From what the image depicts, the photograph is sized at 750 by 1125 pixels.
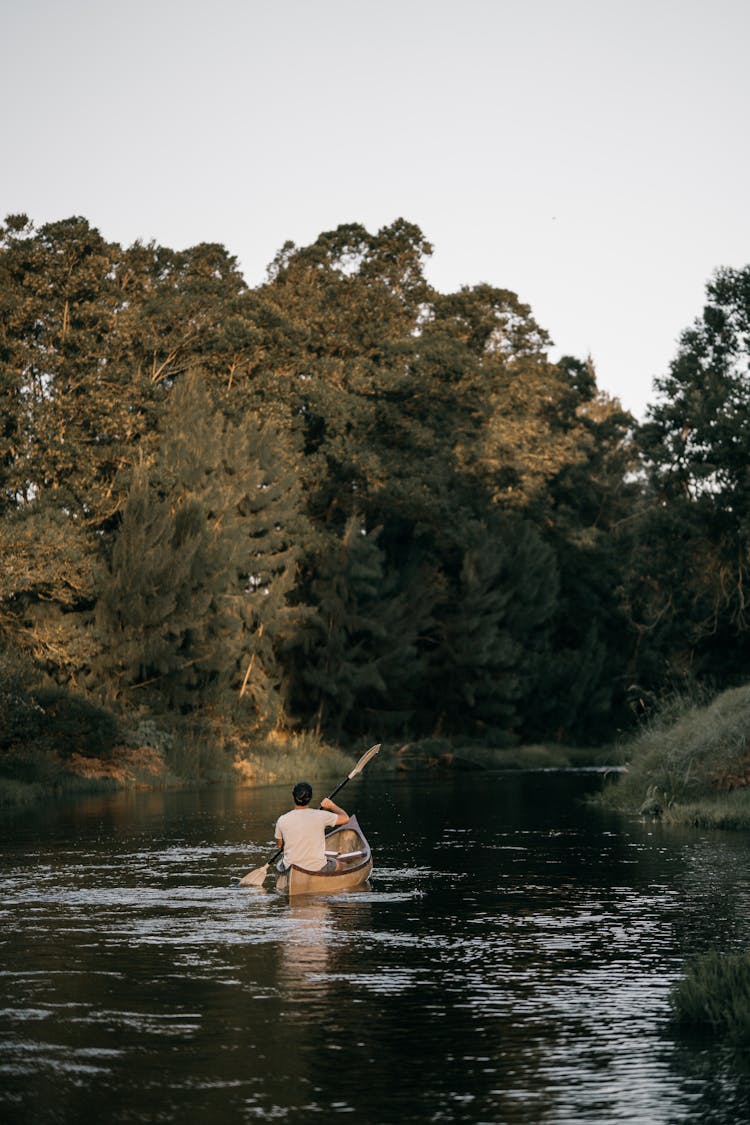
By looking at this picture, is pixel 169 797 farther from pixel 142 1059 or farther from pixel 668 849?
pixel 142 1059

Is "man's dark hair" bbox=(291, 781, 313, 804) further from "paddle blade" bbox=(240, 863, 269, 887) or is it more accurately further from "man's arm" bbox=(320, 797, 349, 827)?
Result: "paddle blade" bbox=(240, 863, 269, 887)

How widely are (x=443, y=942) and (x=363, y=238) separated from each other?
65.3 m

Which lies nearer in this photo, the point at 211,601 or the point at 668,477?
the point at 668,477

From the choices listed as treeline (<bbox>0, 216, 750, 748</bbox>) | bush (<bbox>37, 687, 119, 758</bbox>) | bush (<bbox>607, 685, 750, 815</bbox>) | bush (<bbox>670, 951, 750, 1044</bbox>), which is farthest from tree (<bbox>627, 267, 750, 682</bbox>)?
bush (<bbox>670, 951, 750, 1044</bbox>)

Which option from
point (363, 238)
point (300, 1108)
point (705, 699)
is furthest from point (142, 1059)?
point (363, 238)

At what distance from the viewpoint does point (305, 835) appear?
76.9ft

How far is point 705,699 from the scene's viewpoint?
164ft

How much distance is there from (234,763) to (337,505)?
1943 centimetres

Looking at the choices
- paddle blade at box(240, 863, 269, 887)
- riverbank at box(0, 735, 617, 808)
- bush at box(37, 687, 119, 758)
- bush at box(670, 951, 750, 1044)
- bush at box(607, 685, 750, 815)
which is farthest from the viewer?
bush at box(37, 687, 119, 758)

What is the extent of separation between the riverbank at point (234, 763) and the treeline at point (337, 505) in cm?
148

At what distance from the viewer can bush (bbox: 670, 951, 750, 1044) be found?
43.5 ft

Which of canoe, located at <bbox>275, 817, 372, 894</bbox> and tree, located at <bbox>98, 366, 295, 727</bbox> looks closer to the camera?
canoe, located at <bbox>275, 817, 372, 894</bbox>

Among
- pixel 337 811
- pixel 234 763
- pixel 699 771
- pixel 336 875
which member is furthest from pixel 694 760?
pixel 234 763

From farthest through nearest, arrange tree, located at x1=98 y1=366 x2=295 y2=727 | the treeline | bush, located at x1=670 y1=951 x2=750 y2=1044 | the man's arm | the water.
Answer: tree, located at x1=98 y1=366 x2=295 y2=727 → the treeline → the man's arm → bush, located at x1=670 y1=951 x2=750 y2=1044 → the water
